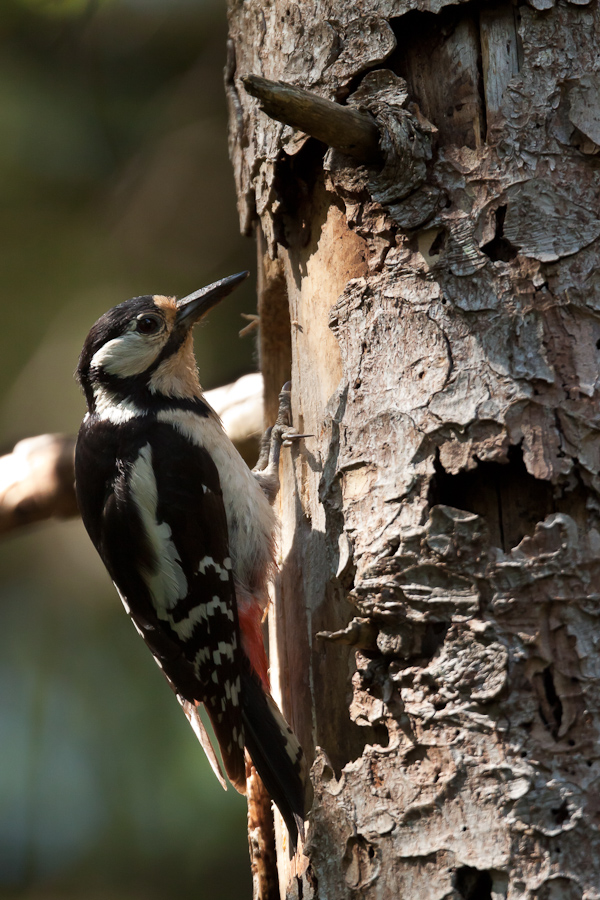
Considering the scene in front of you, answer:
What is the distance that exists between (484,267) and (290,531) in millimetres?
951

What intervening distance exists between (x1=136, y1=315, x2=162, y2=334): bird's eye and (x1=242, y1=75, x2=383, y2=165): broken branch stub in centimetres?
126

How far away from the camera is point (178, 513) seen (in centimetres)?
267

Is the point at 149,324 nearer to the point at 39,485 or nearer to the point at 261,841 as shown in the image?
the point at 39,485

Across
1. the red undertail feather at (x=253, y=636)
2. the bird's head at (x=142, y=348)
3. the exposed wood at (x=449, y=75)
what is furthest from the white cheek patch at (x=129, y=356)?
the exposed wood at (x=449, y=75)

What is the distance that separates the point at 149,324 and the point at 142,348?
0.08 m

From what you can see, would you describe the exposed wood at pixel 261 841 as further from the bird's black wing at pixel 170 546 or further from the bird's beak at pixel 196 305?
the bird's beak at pixel 196 305

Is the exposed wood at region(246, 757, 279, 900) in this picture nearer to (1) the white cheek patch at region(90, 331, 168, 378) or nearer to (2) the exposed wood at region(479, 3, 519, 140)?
(1) the white cheek patch at region(90, 331, 168, 378)

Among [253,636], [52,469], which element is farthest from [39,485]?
[253,636]

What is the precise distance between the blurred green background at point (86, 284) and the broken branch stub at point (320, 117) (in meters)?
2.56

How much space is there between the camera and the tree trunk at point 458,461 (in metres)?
1.50

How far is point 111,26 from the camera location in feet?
14.9

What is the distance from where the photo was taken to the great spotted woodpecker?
2.52m

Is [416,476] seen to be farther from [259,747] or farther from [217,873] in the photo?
[217,873]

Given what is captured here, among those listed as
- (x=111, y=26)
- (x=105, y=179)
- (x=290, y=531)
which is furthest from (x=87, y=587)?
(x=111, y=26)
